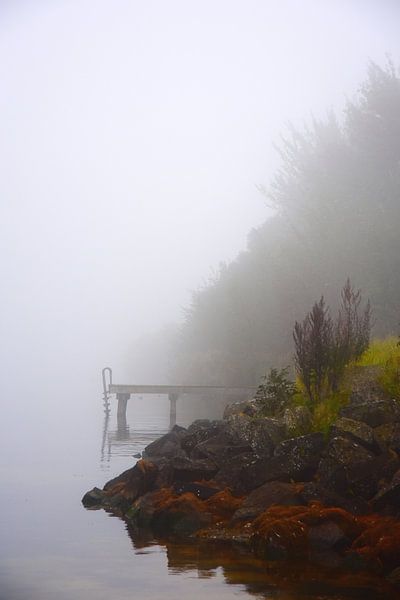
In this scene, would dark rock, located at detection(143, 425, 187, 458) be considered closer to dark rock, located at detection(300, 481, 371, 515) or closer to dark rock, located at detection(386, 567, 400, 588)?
dark rock, located at detection(300, 481, 371, 515)

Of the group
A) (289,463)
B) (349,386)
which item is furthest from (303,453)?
(349,386)

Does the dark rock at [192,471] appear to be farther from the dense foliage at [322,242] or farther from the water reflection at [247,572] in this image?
the dense foliage at [322,242]

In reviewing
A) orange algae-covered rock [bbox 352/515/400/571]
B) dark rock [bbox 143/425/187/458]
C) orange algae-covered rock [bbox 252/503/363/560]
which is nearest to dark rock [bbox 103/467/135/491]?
dark rock [bbox 143/425/187/458]

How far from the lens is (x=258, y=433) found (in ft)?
53.7

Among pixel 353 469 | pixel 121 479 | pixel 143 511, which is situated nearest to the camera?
pixel 353 469

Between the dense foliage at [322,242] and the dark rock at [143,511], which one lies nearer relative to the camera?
the dark rock at [143,511]

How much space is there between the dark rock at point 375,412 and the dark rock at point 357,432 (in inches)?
34.4

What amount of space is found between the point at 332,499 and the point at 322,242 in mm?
29943

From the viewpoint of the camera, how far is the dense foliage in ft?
129

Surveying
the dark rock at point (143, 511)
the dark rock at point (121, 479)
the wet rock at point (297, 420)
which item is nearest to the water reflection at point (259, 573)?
the dark rock at point (143, 511)

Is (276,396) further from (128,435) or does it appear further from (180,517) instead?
(128,435)

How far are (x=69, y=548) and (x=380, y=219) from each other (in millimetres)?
30573

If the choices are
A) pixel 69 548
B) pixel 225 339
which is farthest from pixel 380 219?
pixel 69 548

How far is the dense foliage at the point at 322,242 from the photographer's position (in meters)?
39.3
